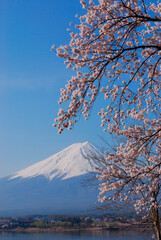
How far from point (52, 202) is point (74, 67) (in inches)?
3078

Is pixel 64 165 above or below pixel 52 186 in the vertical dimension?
above

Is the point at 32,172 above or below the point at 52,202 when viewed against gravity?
above

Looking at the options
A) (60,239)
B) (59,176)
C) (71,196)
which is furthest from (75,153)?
(60,239)

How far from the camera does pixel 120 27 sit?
151 inches

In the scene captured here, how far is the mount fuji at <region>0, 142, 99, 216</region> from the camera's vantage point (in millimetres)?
76550

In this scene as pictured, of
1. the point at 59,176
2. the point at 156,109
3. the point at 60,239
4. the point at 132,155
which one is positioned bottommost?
the point at 60,239

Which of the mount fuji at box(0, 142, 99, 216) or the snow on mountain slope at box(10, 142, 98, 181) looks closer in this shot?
the mount fuji at box(0, 142, 99, 216)

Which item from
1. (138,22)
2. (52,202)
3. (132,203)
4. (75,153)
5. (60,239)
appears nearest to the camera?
(138,22)

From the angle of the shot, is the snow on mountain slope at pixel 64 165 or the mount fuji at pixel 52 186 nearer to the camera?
the mount fuji at pixel 52 186

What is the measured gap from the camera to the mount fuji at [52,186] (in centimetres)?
7655

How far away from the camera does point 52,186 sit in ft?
301

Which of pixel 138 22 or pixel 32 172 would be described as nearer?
pixel 138 22

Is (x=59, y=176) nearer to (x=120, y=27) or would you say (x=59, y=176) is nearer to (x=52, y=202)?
(x=52, y=202)

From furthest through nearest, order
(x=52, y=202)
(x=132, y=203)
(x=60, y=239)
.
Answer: (x=52, y=202) < (x=60, y=239) < (x=132, y=203)
